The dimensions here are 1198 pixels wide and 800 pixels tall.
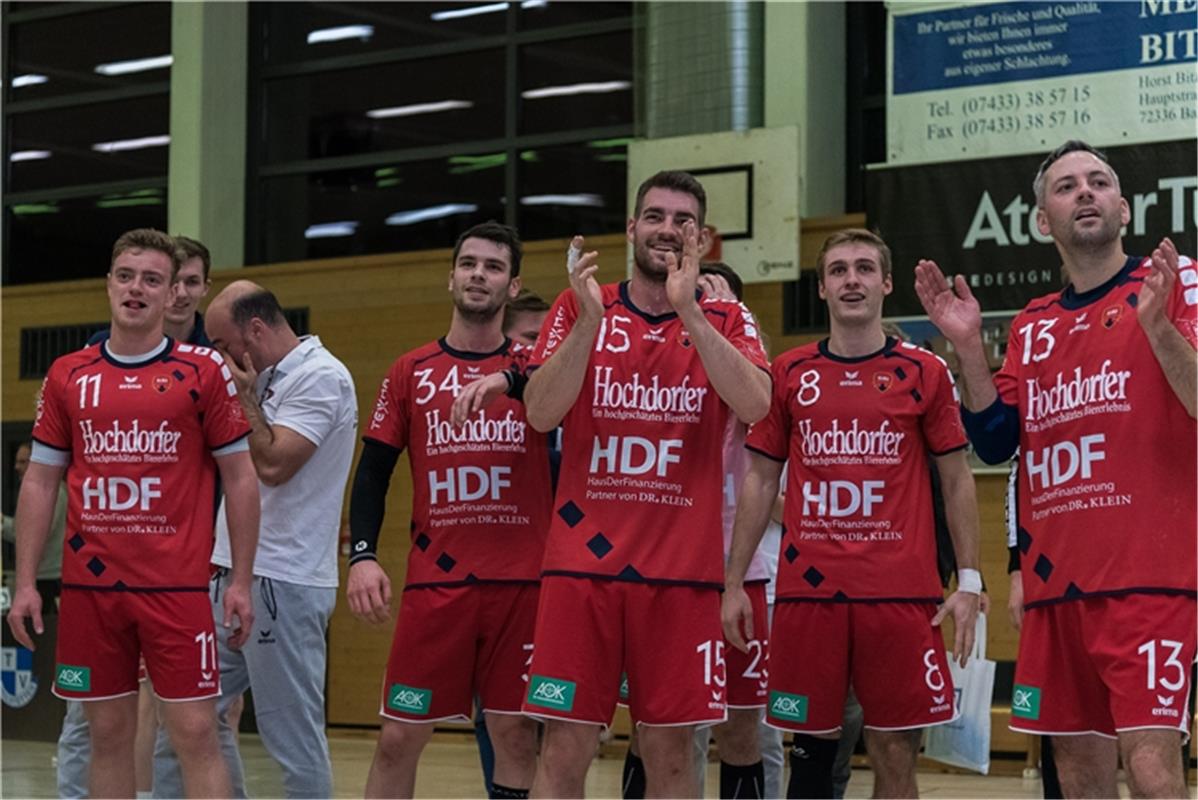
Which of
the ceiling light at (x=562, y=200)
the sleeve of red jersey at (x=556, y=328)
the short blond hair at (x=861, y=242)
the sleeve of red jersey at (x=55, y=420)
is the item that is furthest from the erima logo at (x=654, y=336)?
the ceiling light at (x=562, y=200)

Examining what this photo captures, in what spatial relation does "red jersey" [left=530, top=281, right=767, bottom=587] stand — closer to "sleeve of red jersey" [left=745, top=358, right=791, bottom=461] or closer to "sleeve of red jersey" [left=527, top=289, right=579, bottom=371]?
"sleeve of red jersey" [left=527, top=289, right=579, bottom=371]

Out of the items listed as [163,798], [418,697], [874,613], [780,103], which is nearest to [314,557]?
[418,697]

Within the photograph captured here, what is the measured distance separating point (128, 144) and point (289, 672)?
11.9 metres

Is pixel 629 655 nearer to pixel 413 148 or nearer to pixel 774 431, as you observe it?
pixel 774 431

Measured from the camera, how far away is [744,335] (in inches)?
208

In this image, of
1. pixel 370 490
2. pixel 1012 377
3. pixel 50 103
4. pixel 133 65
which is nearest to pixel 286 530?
pixel 370 490

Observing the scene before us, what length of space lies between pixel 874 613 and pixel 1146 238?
5.98 meters

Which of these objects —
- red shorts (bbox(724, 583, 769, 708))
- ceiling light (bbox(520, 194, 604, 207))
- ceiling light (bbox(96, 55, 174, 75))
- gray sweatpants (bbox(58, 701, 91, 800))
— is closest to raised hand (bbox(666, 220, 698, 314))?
red shorts (bbox(724, 583, 769, 708))

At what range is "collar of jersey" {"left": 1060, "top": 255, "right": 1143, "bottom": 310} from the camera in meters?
4.85

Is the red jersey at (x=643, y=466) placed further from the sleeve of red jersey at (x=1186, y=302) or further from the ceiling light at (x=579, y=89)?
the ceiling light at (x=579, y=89)

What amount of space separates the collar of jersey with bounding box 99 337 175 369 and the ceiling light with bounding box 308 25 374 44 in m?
10.4

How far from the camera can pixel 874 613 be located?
5.68 m

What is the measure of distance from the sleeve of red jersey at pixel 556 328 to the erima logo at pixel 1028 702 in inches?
67.0

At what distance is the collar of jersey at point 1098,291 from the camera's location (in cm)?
485
